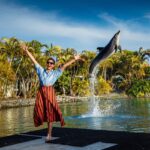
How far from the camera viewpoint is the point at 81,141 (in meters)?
7.16

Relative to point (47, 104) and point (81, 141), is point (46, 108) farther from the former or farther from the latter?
point (81, 141)

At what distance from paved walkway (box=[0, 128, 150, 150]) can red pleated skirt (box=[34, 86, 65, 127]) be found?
0.45 meters

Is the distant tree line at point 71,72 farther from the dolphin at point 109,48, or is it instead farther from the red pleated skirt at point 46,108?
the red pleated skirt at point 46,108

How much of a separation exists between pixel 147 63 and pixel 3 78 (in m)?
35.2

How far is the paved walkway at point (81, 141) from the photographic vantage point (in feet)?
21.5

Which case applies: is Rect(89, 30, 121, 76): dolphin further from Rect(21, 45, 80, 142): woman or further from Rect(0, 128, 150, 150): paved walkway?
Rect(21, 45, 80, 142): woman

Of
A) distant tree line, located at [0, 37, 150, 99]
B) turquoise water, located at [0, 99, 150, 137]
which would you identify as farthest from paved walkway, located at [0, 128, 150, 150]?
distant tree line, located at [0, 37, 150, 99]

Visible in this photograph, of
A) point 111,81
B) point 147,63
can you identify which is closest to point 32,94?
point 111,81

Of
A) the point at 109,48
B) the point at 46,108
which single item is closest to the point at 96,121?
the point at 109,48

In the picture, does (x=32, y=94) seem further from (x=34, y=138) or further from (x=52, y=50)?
(x=34, y=138)

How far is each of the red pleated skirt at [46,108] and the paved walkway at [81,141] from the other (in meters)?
0.45

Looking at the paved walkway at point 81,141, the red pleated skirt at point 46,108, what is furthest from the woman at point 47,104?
the paved walkway at point 81,141

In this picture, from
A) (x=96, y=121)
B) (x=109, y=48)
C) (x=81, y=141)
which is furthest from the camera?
(x=96, y=121)

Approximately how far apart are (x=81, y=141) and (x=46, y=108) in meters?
0.98
